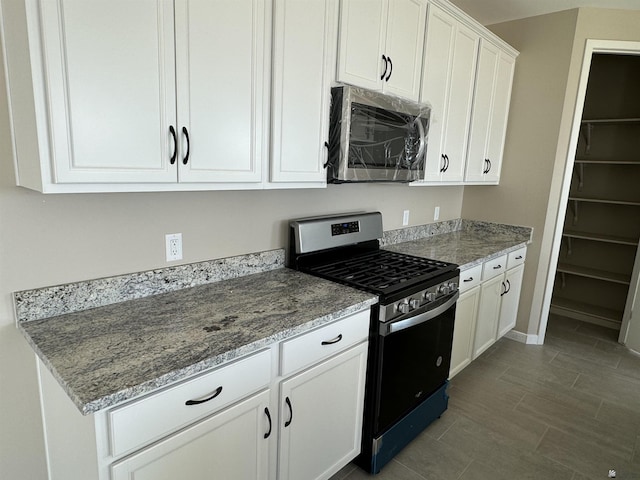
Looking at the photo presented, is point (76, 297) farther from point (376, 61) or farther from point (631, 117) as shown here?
point (631, 117)

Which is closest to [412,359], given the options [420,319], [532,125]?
[420,319]

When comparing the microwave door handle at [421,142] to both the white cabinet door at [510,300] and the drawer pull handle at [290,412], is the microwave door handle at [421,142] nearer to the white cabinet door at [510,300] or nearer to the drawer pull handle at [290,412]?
the white cabinet door at [510,300]

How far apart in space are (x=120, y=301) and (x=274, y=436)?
0.77 meters

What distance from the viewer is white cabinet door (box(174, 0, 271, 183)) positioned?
1295 mm

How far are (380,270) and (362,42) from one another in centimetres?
113

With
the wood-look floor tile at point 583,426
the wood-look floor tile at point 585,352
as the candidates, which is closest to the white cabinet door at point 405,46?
the wood-look floor tile at point 583,426

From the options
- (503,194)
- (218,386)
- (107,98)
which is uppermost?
(107,98)

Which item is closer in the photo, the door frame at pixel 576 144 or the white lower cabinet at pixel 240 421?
the white lower cabinet at pixel 240 421

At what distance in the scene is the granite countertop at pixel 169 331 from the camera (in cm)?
102

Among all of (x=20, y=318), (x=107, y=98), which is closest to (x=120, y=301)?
(x=20, y=318)

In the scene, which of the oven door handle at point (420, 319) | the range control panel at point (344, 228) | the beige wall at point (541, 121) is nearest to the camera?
the oven door handle at point (420, 319)

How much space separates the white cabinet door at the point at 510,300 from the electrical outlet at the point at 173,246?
2502mm

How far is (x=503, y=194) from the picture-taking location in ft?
11.5

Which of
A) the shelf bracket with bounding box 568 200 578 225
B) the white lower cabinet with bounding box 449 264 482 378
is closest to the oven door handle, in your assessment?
the white lower cabinet with bounding box 449 264 482 378
